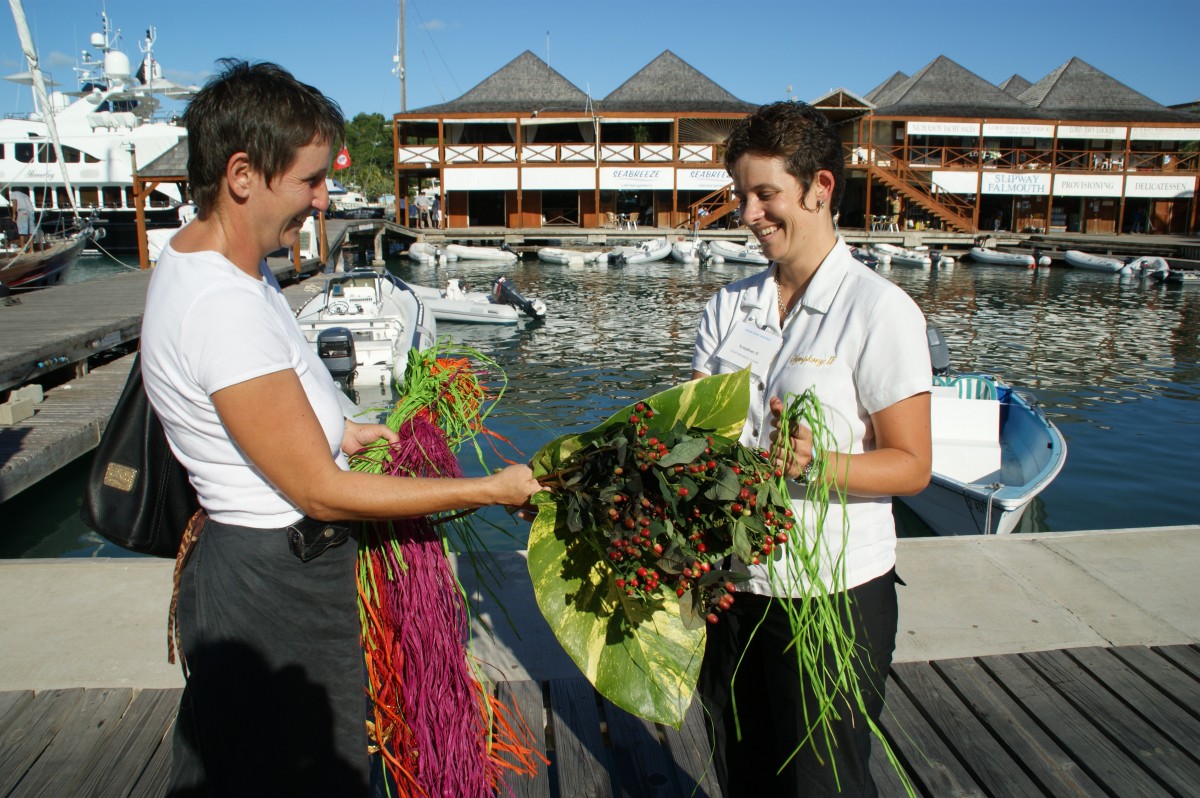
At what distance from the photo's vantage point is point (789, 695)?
1.79m

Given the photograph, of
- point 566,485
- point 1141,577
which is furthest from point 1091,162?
point 566,485

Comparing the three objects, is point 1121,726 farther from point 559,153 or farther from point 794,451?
point 559,153

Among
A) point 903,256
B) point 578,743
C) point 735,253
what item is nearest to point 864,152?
point 903,256

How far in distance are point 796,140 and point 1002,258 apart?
3642 centimetres

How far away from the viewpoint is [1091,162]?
41.3 meters

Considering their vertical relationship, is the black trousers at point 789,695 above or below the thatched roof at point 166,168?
below

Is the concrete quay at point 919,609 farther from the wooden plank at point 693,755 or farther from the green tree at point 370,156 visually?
the green tree at point 370,156

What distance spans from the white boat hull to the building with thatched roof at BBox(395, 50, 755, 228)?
33.2m

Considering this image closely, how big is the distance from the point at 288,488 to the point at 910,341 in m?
1.26

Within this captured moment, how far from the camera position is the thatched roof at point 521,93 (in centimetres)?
4091

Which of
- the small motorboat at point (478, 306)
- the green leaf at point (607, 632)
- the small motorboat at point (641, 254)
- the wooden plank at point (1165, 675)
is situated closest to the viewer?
the green leaf at point (607, 632)

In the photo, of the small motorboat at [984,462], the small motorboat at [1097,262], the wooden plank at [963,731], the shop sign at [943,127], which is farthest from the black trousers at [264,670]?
the shop sign at [943,127]

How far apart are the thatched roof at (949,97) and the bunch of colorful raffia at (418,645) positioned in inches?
1713

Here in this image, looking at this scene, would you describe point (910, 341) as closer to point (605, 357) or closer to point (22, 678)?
point (22, 678)
